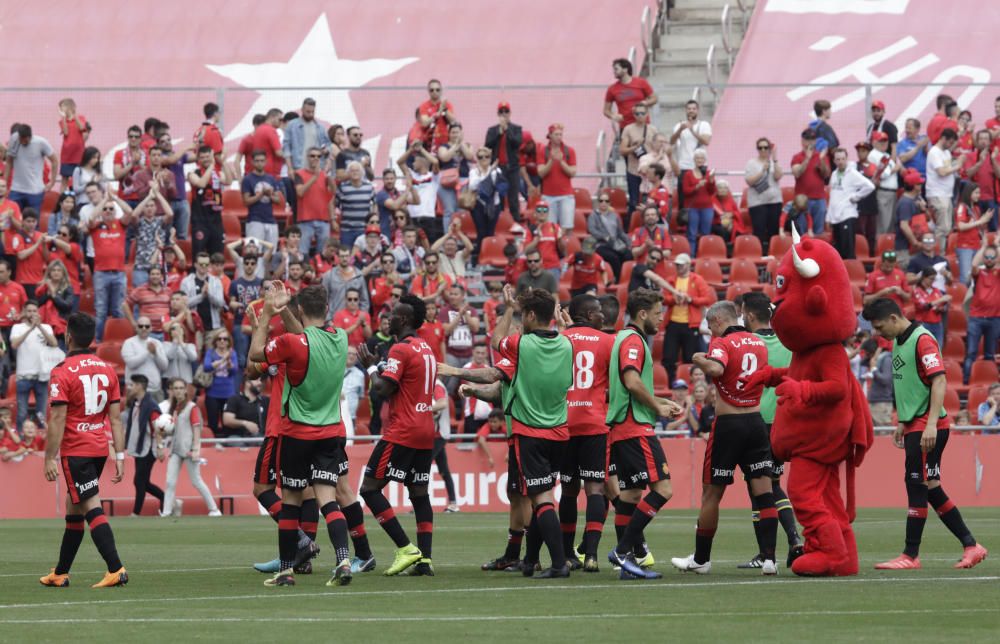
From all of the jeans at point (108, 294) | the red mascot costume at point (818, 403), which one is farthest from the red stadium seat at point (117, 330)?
the red mascot costume at point (818, 403)

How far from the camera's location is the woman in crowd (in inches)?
951

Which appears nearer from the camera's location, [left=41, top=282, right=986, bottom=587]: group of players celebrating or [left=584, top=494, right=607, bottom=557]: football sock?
[left=41, top=282, right=986, bottom=587]: group of players celebrating

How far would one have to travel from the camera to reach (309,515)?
1327cm

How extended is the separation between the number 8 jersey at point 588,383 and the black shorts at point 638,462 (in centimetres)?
27

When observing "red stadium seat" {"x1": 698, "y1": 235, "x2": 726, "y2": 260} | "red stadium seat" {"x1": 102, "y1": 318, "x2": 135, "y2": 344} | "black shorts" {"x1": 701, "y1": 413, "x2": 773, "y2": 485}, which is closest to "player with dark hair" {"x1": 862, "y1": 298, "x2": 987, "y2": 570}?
"black shorts" {"x1": 701, "y1": 413, "x2": 773, "y2": 485}

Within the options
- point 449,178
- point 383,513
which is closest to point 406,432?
point 383,513

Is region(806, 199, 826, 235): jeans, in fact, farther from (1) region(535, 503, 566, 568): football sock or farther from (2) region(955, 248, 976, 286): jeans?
(1) region(535, 503, 566, 568): football sock

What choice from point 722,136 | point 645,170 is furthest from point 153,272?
point 722,136

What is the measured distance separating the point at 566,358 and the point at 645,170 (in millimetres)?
15442

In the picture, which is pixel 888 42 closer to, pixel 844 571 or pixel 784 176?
pixel 784 176

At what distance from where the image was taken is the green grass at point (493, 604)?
925 centimetres

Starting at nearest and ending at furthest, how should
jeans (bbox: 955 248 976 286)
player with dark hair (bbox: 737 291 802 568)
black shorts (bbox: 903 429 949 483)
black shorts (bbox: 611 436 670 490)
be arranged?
black shorts (bbox: 611 436 670 490) → player with dark hair (bbox: 737 291 802 568) → black shorts (bbox: 903 429 949 483) → jeans (bbox: 955 248 976 286)

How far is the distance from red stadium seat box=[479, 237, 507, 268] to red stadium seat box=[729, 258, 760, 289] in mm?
3847

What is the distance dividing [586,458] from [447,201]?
15770mm
